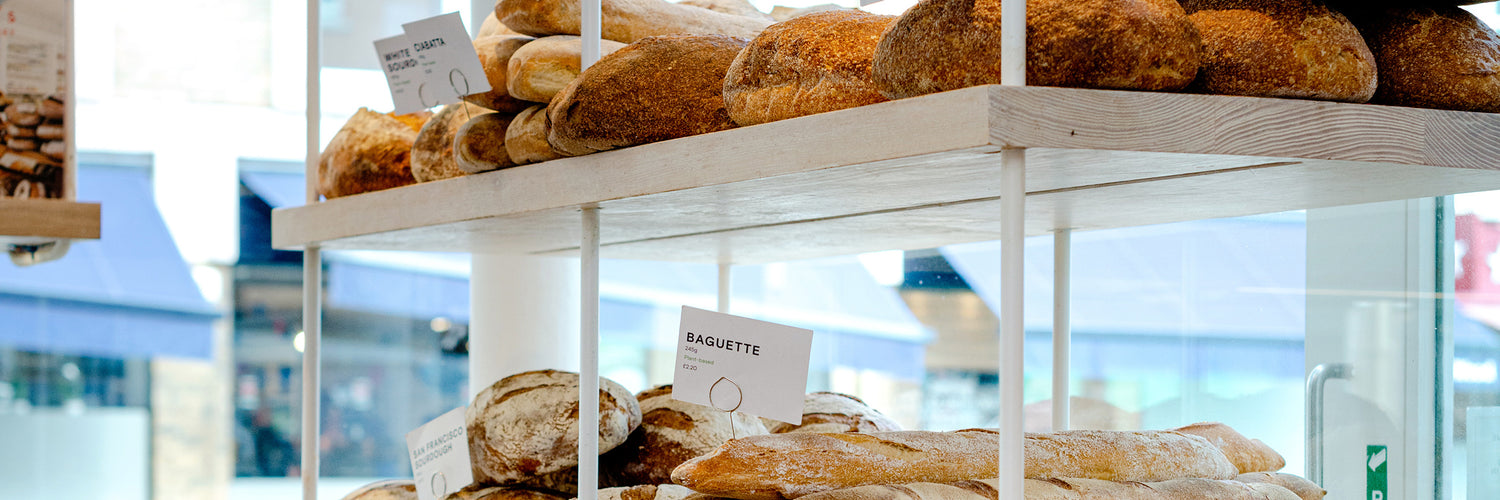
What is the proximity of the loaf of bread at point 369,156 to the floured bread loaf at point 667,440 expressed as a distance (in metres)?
0.52

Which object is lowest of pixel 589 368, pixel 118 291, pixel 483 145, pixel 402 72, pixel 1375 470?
pixel 1375 470

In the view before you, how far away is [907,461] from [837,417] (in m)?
0.62

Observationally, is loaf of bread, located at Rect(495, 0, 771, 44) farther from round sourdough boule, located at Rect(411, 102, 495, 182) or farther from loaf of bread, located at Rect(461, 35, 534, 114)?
round sourdough boule, located at Rect(411, 102, 495, 182)

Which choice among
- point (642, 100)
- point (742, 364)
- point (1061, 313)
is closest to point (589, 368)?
point (742, 364)

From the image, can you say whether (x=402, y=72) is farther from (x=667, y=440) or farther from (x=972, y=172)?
(x=972, y=172)

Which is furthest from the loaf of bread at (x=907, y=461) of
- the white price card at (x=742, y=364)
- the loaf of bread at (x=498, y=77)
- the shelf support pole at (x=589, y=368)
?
the loaf of bread at (x=498, y=77)

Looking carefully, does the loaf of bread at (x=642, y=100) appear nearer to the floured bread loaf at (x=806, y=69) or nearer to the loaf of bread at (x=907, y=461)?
the floured bread loaf at (x=806, y=69)

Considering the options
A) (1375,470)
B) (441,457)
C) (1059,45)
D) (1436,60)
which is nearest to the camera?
(1059,45)

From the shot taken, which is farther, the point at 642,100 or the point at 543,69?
the point at 543,69

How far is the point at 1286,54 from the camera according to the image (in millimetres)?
1011

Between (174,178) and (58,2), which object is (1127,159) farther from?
(174,178)

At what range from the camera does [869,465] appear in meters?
1.32

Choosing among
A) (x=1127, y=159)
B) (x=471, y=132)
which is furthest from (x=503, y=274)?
(x=1127, y=159)

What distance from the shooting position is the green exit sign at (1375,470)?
A: 2.05 m
